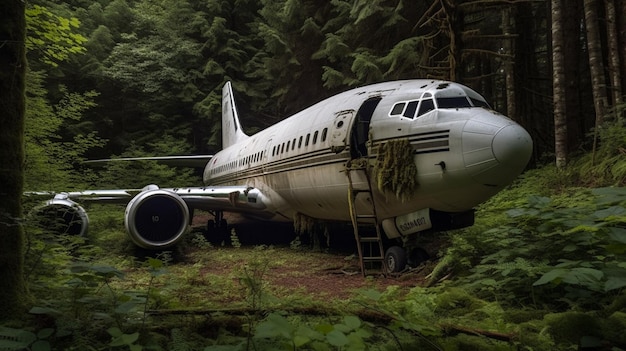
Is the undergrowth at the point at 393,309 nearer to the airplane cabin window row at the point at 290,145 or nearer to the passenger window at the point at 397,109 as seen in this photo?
the passenger window at the point at 397,109

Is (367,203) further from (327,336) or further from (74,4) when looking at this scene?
(74,4)

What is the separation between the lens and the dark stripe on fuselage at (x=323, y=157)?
5.76 metres

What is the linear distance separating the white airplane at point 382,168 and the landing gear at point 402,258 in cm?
2

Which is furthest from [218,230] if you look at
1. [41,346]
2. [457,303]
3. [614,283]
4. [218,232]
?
[614,283]

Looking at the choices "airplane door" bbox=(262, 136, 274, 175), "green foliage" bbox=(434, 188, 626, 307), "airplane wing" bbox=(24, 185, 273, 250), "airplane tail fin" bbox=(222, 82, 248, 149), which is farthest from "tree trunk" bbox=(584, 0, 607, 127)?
"airplane tail fin" bbox=(222, 82, 248, 149)

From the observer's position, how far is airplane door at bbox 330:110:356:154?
280 inches

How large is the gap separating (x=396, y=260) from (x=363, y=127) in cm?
251

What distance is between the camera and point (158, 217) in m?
9.01

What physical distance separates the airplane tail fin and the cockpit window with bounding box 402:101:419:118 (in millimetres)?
10982

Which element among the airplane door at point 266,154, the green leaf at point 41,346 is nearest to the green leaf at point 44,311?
the green leaf at point 41,346

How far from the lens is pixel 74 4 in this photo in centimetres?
2628

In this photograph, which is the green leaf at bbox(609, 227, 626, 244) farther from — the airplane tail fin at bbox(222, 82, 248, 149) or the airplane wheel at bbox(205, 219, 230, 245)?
the airplane tail fin at bbox(222, 82, 248, 149)

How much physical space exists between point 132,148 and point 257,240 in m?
13.5

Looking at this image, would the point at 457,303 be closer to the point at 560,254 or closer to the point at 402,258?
the point at 560,254
